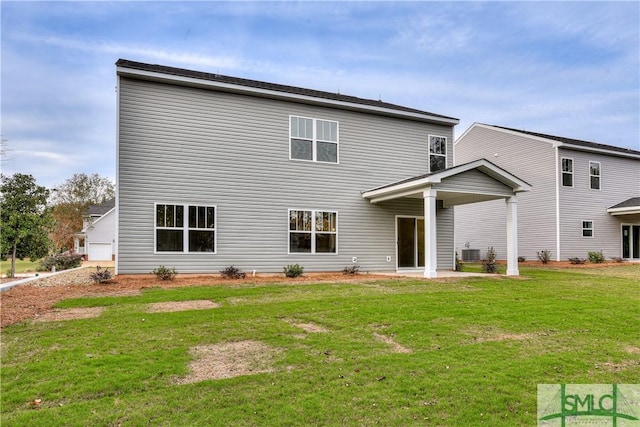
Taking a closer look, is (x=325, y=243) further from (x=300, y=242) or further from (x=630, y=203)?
(x=630, y=203)

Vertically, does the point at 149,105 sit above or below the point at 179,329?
above

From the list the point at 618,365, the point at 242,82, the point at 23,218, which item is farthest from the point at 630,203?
the point at 23,218

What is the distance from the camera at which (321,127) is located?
14805mm

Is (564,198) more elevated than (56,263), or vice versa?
(564,198)

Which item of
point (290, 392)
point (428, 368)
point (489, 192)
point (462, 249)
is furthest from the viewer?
point (462, 249)

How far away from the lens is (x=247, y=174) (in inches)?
539

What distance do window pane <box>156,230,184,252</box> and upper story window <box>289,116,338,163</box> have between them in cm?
460

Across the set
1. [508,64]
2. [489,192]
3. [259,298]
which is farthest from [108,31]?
[508,64]

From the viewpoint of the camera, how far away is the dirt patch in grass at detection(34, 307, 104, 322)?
671cm

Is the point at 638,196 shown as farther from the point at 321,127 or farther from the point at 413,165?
the point at 321,127

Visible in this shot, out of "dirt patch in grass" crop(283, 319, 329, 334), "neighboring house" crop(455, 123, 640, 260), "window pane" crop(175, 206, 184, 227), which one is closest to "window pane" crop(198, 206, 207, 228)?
"window pane" crop(175, 206, 184, 227)

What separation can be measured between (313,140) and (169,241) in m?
5.96

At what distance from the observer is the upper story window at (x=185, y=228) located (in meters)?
12.6

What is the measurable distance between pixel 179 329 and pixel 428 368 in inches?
142
